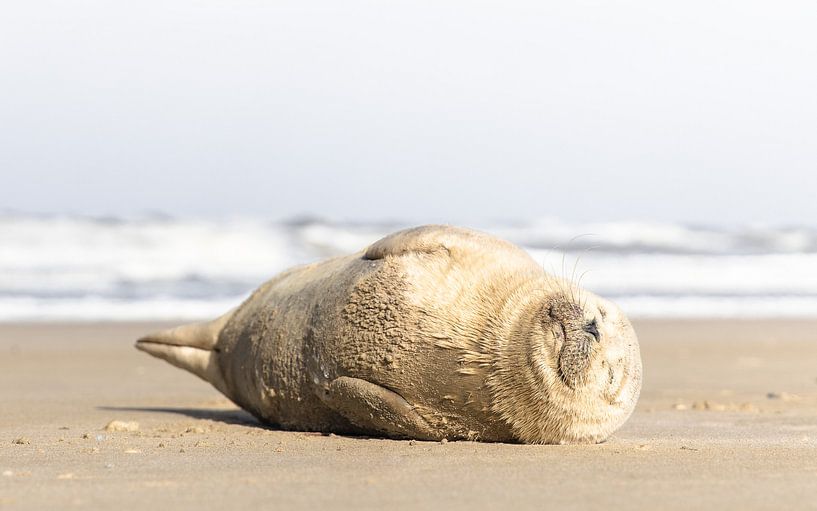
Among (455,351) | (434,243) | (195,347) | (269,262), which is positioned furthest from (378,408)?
(269,262)

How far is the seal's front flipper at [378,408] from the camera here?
4.59 m

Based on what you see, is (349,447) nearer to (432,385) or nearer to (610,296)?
(432,385)

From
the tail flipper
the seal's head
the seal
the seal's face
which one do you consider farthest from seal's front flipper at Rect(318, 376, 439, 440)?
the tail flipper

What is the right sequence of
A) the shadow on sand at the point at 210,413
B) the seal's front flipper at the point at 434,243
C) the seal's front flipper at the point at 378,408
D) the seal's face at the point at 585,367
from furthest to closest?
1. the shadow on sand at the point at 210,413
2. the seal's front flipper at the point at 434,243
3. the seal's front flipper at the point at 378,408
4. the seal's face at the point at 585,367

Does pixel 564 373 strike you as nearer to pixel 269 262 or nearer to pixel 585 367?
pixel 585 367

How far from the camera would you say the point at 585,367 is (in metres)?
4.39

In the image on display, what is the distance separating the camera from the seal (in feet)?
14.6

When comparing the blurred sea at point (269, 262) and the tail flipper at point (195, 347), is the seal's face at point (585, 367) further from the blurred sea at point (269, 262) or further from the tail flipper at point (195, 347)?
the blurred sea at point (269, 262)

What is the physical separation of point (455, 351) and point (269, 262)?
16.5 metres

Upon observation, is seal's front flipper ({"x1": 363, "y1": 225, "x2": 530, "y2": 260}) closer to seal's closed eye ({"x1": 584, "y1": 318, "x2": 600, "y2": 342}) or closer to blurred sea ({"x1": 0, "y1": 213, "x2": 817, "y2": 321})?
seal's closed eye ({"x1": 584, "y1": 318, "x2": 600, "y2": 342})

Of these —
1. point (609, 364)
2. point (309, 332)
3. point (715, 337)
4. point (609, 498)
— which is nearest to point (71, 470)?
point (309, 332)

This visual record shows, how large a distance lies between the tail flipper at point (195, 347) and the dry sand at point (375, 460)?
245 mm

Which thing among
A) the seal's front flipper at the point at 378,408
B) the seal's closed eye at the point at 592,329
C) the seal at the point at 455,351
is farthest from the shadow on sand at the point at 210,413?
the seal's closed eye at the point at 592,329

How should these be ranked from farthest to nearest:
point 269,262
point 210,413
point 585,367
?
point 269,262, point 210,413, point 585,367
